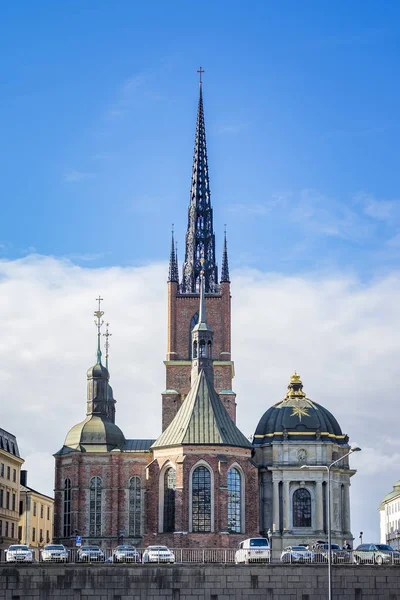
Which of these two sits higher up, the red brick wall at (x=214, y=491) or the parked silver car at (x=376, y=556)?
the red brick wall at (x=214, y=491)

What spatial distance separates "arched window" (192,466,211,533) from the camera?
329ft

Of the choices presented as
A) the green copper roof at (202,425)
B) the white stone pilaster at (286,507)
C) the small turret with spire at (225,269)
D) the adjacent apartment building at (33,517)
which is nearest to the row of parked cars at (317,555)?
the green copper roof at (202,425)

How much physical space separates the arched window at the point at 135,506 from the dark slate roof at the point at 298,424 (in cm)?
1367

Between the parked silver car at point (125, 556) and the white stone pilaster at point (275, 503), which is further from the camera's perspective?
the white stone pilaster at point (275, 503)

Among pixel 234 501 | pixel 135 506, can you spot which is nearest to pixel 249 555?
pixel 234 501

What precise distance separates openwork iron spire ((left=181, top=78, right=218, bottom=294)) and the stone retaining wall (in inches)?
2488

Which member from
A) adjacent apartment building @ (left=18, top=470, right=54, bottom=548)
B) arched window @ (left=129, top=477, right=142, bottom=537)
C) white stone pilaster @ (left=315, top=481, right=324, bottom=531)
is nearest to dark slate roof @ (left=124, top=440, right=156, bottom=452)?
arched window @ (left=129, top=477, right=142, bottom=537)

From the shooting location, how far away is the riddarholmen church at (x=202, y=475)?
101 meters

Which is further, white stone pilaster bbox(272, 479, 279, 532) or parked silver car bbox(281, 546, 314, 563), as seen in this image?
white stone pilaster bbox(272, 479, 279, 532)

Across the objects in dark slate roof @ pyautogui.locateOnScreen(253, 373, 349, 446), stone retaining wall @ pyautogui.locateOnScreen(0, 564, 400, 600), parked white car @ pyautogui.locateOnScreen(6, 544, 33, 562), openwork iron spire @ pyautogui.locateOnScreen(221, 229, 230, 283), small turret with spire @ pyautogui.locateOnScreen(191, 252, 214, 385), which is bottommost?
stone retaining wall @ pyautogui.locateOnScreen(0, 564, 400, 600)

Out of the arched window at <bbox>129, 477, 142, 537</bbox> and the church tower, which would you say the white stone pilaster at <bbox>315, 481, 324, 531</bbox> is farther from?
the arched window at <bbox>129, 477, 142, 537</bbox>

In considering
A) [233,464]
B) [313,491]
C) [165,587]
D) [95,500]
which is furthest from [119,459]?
[165,587]

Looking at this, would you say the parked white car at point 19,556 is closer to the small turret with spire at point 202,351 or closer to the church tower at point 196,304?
the small turret with spire at point 202,351

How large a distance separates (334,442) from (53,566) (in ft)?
154
